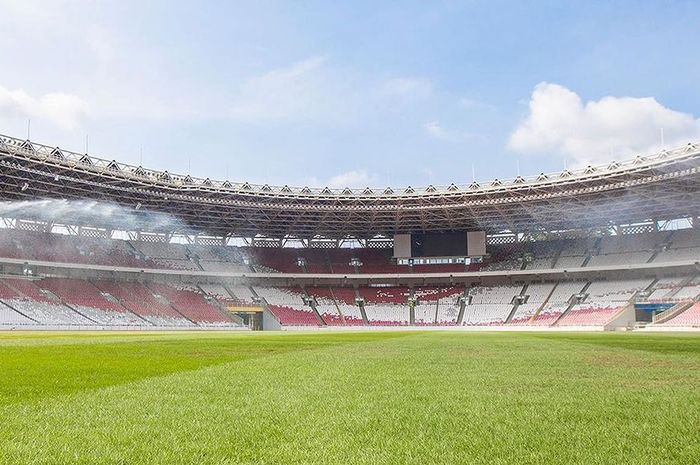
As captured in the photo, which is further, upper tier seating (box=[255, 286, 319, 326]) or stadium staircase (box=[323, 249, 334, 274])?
stadium staircase (box=[323, 249, 334, 274])

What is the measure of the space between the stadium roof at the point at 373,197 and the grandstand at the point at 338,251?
18 cm

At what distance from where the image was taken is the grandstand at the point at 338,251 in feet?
151

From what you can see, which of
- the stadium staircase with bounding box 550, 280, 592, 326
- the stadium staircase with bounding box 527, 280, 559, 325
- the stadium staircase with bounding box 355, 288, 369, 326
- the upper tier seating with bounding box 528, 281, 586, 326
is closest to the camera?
the stadium staircase with bounding box 550, 280, 592, 326

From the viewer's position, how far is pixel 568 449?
3613 millimetres

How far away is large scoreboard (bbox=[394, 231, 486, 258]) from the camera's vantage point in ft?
209

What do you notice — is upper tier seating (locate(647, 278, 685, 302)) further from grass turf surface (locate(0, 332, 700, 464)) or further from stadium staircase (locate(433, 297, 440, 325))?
grass turf surface (locate(0, 332, 700, 464))

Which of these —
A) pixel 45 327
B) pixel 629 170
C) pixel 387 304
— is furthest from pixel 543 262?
pixel 45 327

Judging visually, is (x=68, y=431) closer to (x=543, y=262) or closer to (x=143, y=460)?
(x=143, y=460)

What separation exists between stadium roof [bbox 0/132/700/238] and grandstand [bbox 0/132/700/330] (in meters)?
0.18

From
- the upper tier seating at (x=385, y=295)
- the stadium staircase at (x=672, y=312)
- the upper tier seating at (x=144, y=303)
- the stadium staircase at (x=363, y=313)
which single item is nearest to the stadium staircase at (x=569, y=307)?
the stadium staircase at (x=672, y=312)

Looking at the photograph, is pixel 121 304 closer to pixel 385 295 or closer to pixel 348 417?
pixel 385 295

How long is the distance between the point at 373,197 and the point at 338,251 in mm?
19266

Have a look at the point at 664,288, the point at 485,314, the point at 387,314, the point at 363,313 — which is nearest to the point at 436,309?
the point at 387,314

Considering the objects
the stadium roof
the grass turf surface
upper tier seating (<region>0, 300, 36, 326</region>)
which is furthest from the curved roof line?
the grass turf surface
